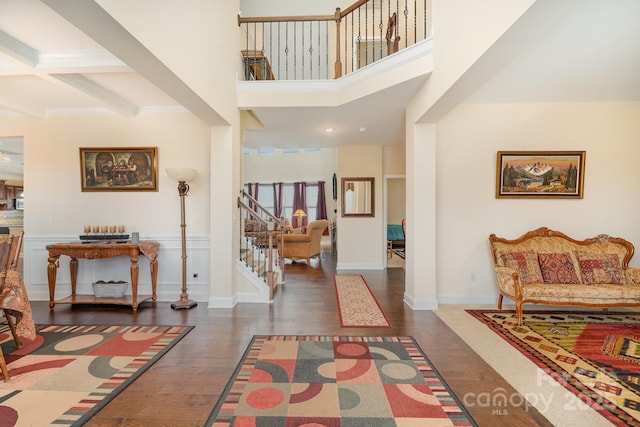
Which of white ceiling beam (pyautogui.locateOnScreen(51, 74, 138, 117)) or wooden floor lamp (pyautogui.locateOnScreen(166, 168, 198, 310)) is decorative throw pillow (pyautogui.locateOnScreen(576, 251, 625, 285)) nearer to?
wooden floor lamp (pyautogui.locateOnScreen(166, 168, 198, 310))

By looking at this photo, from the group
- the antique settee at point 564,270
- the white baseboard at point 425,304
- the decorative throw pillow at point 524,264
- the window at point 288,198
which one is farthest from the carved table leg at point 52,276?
the window at point 288,198

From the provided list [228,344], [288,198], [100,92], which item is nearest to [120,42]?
[100,92]

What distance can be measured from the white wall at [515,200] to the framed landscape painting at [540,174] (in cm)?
9

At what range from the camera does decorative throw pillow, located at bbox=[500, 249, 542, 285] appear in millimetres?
3691

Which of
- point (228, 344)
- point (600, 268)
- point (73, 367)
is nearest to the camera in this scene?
point (73, 367)

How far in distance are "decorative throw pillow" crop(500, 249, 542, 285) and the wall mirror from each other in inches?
127

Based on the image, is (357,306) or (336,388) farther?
(357,306)

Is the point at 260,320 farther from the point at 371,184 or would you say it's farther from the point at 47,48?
the point at 371,184

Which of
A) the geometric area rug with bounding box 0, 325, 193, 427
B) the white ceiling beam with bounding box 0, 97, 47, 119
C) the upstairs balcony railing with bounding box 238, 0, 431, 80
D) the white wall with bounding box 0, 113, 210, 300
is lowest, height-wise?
the geometric area rug with bounding box 0, 325, 193, 427

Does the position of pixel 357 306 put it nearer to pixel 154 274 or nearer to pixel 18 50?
pixel 154 274

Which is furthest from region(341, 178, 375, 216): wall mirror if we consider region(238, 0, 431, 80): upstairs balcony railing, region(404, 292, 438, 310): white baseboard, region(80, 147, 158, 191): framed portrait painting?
region(80, 147, 158, 191): framed portrait painting

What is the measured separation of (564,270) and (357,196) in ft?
12.9

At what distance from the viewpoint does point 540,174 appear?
13.3 feet

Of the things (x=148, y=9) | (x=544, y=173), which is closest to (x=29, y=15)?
(x=148, y=9)
